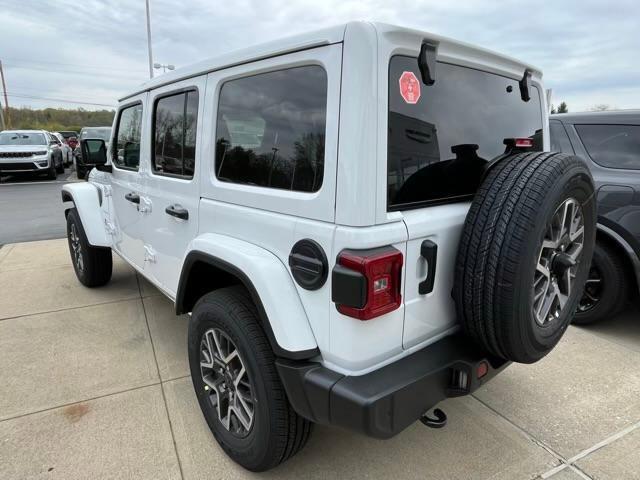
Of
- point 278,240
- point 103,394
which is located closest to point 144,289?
point 103,394

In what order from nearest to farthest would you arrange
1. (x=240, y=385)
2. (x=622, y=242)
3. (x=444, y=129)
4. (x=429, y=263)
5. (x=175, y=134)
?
(x=429, y=263)
(x=444, y=129)
(x=240, y=385)
(x=175, y=134)
(x=622, y=242)

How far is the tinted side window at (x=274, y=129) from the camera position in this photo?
1748mm

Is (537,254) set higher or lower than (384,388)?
higher

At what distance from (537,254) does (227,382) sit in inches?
61.0

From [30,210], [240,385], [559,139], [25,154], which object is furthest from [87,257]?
[25,154]

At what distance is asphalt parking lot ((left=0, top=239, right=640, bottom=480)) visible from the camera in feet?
7.32

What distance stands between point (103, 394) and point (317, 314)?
1.89 metres

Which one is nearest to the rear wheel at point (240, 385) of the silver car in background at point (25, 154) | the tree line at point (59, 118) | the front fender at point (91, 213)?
the front fender at point (91, 213)

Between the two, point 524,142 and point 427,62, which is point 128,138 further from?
point 524,142

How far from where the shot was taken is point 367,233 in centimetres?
158

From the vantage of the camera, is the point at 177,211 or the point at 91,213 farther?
the point at 91,213

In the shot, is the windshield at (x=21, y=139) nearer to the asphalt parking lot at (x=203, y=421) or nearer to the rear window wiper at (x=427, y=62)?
the asphalt parking lot at (x=203, y=421)

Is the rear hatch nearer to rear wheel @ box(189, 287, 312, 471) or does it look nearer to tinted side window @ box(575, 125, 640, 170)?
rear wheel @ box(189, 287, 312, 471)

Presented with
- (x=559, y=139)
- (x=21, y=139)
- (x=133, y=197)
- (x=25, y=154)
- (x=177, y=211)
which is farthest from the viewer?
(x=21, y=139)
